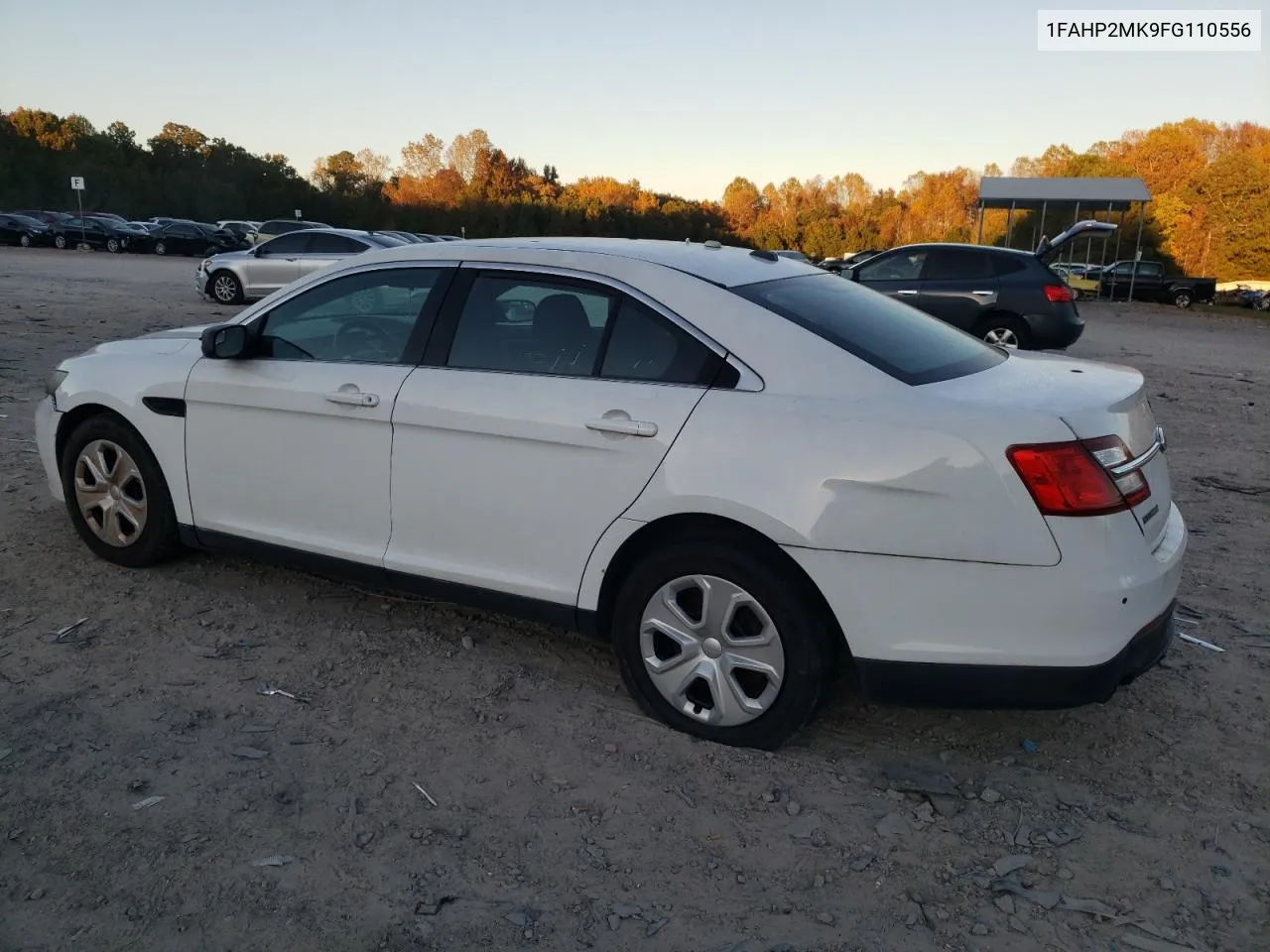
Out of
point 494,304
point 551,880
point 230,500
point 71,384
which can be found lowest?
point 551,880

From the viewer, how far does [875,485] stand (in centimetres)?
300

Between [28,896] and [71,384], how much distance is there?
2.88 meters

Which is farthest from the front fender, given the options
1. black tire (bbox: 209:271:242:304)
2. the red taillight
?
black tire (bbox: 209:271:242:304)

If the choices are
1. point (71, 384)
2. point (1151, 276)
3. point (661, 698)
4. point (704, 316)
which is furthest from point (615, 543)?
point (1151, 276)

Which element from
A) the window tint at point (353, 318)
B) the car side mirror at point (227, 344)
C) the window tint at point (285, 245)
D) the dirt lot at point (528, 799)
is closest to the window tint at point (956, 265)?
the dirt lot at point (528, 799)

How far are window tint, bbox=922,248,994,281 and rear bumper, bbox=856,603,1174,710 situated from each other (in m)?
11.6

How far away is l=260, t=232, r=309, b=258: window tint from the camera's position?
18.6m

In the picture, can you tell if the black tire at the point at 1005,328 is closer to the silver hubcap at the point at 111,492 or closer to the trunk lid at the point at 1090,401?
the trunk lid at the point at 1090,401

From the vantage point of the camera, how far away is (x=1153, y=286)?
32344 millimetres

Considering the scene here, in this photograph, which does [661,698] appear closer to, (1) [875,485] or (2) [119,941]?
(1) [875,485]

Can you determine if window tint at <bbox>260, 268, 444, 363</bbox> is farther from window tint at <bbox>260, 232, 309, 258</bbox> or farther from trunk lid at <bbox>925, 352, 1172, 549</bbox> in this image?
window tint at <bbox>260, 232, 309, 258</bbox>

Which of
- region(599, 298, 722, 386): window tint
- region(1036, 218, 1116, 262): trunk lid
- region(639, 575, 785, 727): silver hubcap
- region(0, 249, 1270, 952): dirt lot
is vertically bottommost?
region(0, 249, 1270, 952): dirt lot

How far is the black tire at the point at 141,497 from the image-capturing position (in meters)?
4.64

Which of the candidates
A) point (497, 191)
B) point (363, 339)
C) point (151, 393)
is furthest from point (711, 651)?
point (497, 191)
